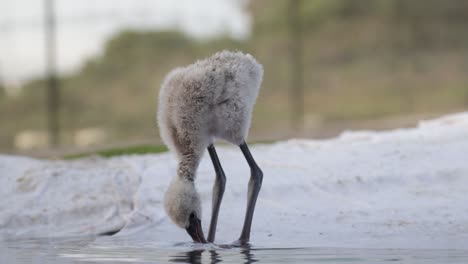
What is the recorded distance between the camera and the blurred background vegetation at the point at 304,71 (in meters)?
18.3

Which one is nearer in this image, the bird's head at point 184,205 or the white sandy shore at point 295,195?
the bird's head at point 184,205

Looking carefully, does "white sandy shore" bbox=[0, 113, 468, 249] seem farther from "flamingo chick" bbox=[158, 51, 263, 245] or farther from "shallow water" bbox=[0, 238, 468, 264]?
"flamingo chick" bbox=[158, 51, 263, 245]

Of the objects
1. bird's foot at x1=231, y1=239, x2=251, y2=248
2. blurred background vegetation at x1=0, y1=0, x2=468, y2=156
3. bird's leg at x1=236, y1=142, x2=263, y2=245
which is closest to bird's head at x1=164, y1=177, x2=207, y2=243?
bird's foot at x1=231, y1=239, x2=251, y2=248

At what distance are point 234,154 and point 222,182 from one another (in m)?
2.15

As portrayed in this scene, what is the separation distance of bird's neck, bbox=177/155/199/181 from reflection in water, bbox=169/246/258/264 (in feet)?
2.13

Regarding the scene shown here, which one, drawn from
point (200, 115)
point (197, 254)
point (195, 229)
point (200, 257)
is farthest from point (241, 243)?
point (200, 115)

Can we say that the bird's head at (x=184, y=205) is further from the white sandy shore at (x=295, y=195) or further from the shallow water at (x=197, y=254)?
the white sandy shore at (x=295, y=195)

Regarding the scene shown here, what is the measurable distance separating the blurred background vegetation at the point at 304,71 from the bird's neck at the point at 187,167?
11.2m

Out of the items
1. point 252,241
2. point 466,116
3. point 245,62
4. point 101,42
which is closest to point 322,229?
point 252,241

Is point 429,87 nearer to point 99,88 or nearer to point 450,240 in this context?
point 99,88

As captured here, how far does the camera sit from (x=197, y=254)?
19.8 feet

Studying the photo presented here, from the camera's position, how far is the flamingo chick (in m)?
6.56

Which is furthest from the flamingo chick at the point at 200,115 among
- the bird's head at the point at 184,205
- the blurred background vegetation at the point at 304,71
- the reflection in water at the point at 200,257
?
the blurred background vegetation at the point at 304,71

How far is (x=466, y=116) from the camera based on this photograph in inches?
387
